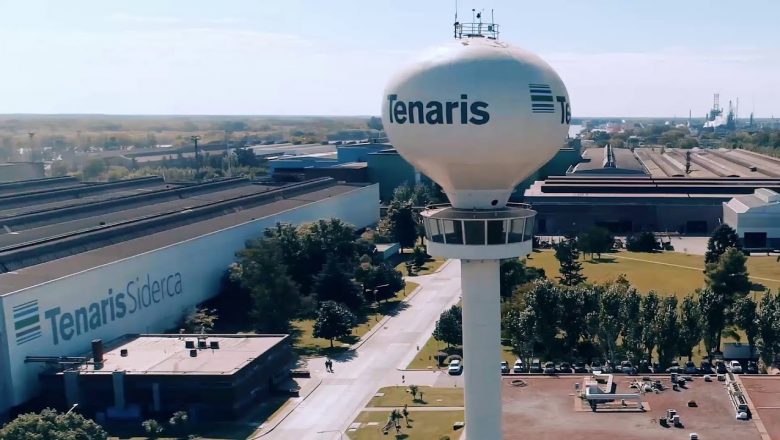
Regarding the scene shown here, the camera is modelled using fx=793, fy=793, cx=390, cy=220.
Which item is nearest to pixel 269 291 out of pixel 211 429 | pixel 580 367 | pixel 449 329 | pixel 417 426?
pixel 449 329

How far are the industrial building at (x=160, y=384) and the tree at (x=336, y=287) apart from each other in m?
23.9

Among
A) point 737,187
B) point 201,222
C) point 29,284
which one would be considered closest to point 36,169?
point 201,222

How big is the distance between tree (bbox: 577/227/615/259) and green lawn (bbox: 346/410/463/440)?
6086 centimetres

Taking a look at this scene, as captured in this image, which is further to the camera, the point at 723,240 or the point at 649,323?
the point at 723,240

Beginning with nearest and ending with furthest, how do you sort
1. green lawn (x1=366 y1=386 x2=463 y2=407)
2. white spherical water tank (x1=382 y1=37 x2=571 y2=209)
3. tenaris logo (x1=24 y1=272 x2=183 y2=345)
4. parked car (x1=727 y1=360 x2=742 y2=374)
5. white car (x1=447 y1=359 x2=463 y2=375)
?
1. white spherical water tank (x1=382 y1=37 x2=571 y2=209)
2. green lawn (x1=366 y1=386 x2=463 y2=407)
3. tenaris logo (x1=24 y1=272 x2=183 y2=345)
4. parked car (x1=727 y1=360 x2=742 y2=374)
5. white car (x1=447 y1=359 x2=463 y2=375)

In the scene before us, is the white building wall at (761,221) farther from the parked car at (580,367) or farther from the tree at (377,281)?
the parked car at (580,367)

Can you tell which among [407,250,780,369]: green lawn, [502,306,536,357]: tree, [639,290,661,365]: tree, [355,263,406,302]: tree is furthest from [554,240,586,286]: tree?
[502,306,536,357]: tree

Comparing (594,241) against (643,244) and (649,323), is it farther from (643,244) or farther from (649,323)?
(649,323)

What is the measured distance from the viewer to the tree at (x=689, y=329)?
63.1 metres

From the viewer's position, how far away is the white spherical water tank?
3625 cm

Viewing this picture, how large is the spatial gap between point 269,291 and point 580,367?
31.0 m

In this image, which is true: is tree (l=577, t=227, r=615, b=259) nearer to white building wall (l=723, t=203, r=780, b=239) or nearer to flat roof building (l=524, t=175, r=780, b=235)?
flat roof building (l=524, t=175, r=780, b=235)

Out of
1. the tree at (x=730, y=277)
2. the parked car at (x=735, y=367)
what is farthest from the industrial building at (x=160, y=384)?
the tree at (x=730, y=277)

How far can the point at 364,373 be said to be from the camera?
6781cm
